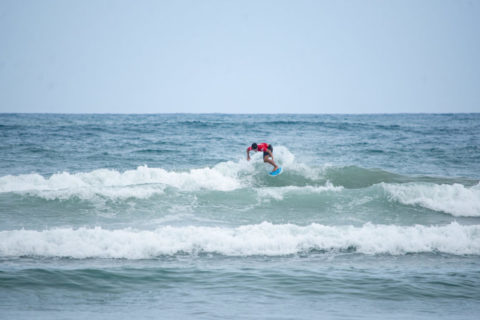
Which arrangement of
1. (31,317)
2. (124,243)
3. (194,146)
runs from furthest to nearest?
(194,146) < (124,243) < (31,317)

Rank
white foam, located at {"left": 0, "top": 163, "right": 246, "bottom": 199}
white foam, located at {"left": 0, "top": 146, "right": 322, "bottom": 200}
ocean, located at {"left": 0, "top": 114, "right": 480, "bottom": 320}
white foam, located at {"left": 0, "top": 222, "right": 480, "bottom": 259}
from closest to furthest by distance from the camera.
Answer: ocean, located at {"left": 0, "top": 114, "right": 480, "bottom": 320} < white foam, located at {"left": 0, "top": 222, "right": 480, "bottom": 259} < white foam, located at {"left": 0, "top": 163, "right": 246, "bottom": 199} < white foam, located at {"left": 0, "top": 146, "right": 322, "bottom": 200}

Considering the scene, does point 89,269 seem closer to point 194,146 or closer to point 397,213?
point 397,213

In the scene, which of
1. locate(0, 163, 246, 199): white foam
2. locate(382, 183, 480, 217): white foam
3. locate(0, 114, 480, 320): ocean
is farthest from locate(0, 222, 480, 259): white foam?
locate(0, 163, 246, 199): white foam

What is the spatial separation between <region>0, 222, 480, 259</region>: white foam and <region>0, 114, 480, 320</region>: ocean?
3 centimetres

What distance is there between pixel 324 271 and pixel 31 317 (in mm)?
4396

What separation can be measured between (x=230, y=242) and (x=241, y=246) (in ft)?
0.84

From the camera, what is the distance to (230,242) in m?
8.25

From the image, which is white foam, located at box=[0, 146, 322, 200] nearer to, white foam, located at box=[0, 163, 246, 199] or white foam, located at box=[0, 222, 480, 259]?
white foam, located at box=[0, 163, 246, 199]

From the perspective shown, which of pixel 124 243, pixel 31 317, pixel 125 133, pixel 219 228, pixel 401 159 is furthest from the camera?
pixel 125 133

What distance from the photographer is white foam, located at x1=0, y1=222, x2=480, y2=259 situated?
7.84 metres

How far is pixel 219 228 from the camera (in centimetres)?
948

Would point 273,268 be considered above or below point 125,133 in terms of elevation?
below

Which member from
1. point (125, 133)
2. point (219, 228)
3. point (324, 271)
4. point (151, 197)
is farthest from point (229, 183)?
point (125, 133)

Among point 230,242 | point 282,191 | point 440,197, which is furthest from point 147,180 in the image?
point 440,197
